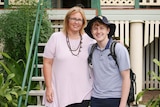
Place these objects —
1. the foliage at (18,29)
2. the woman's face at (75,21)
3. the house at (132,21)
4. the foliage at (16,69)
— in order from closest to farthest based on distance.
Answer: the woman's face at (75,21)
the foliage at (16,69)
the foliage at (18,29)
the house at (132,21)

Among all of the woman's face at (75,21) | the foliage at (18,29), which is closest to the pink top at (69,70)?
the woman's face at (75,21)

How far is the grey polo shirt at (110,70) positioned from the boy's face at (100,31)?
110mm

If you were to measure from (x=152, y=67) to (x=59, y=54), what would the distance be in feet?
23.2

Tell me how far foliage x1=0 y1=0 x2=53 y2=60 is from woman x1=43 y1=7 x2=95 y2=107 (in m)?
3.30

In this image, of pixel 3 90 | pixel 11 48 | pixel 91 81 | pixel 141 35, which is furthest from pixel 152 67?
pixel 91 81

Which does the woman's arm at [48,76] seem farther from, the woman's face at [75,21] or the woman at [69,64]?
the woman's face at [75,21]

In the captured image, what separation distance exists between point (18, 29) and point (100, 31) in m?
3.88

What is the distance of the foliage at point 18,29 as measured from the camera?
22.9ft

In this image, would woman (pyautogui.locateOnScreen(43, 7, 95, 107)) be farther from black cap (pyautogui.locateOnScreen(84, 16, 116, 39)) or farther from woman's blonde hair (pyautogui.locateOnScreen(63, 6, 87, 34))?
black cap (pyautogui.locateOnScreen(84, 16, 116, 39))

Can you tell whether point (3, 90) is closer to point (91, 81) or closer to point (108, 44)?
point (91, 81)

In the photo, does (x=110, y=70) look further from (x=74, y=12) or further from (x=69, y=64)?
(x=74, y=12)

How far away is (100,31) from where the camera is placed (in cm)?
336

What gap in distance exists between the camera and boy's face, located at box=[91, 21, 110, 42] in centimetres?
334

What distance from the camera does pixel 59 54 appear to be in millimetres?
3561
